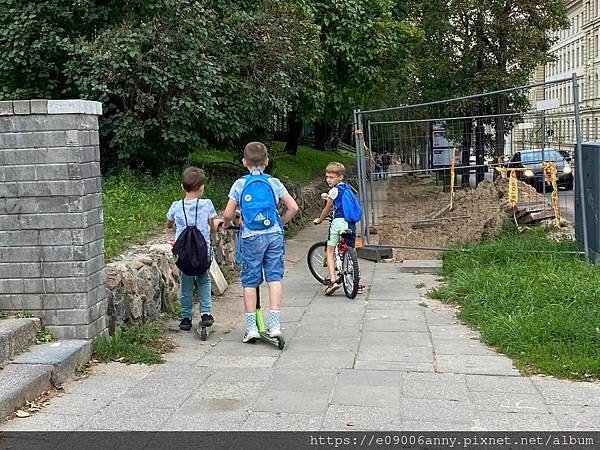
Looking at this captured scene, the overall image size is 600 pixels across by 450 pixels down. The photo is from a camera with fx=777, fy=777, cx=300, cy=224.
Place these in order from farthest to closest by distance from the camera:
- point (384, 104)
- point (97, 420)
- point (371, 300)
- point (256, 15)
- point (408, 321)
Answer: point (384, 104) < point (256, 15) < point (371, 300) < point (408, 321) < point (97, 420)

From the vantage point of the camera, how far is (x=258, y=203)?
21.1ft

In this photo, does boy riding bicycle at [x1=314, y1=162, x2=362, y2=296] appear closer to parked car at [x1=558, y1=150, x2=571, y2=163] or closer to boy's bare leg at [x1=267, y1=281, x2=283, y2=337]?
boy's bare leg at [x1=267, y1=281, x2=283, y2=337]

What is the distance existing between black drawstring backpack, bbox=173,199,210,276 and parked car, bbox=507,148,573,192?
273 inches

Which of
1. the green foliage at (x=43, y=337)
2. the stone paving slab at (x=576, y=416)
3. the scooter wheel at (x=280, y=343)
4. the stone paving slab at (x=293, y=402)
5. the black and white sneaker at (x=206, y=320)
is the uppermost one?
the green foliage at (x=43, y=337)

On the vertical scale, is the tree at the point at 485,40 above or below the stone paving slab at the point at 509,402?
above

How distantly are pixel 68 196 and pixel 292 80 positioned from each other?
30.7 ft

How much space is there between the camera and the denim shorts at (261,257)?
256 inches

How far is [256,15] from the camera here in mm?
13789

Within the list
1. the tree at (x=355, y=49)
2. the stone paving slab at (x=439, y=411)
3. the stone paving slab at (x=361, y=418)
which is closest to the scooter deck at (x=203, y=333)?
the stone paving slab at (x=361, y=418)

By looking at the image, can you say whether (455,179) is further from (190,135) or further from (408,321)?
(408,321)

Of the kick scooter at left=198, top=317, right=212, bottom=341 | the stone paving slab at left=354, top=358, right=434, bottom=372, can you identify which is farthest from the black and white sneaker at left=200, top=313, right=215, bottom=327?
the stone paving slab at left=354, top=358, right=434, bottom=372

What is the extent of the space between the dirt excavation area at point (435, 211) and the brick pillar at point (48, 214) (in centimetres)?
714

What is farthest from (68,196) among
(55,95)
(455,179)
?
(455,179)

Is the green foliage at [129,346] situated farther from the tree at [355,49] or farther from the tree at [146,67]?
the tree at [355,49]
